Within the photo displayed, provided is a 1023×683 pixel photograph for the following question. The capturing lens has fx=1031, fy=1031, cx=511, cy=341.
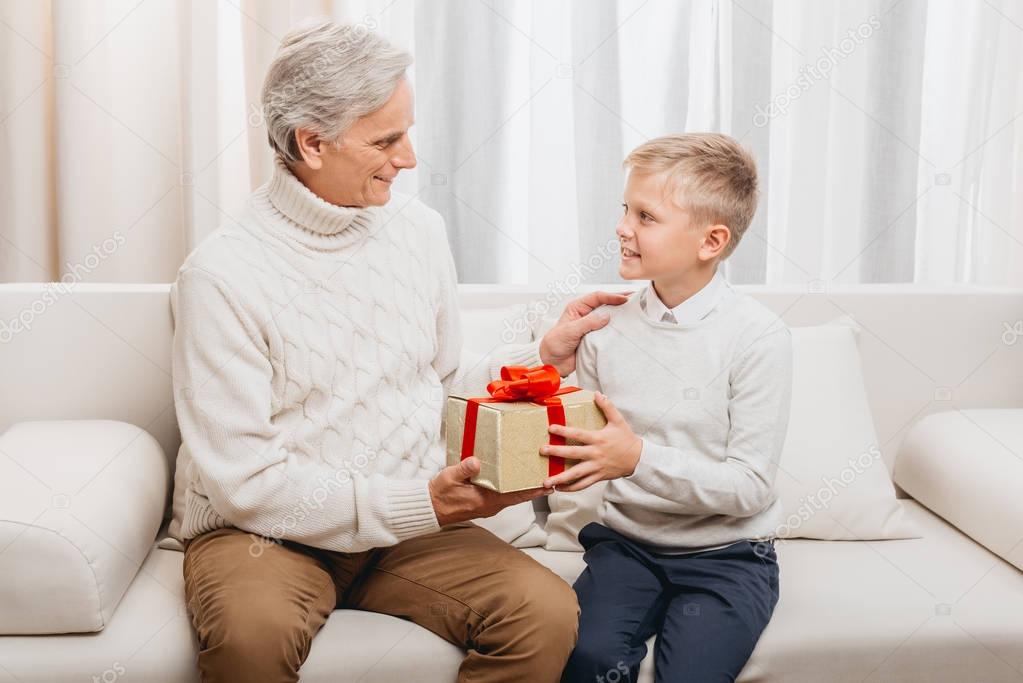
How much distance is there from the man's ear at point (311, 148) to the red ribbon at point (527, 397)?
0.41 m

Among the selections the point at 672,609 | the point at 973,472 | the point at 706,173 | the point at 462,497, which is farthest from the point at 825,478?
the point at 462,497

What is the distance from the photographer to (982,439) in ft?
5.89

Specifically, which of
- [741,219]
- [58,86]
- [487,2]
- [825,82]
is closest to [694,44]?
[825,82]

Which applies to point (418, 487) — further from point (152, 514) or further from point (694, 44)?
point (694, 44)

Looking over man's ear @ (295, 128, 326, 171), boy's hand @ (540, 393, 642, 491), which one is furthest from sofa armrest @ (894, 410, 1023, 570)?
man's ear @ (295, 128, 326, 171)

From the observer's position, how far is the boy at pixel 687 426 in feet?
4.59

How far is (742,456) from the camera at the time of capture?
1.45 m

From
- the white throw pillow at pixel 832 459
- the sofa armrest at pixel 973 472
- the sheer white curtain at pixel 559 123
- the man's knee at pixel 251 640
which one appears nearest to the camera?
the man's knee at pixel 251 640

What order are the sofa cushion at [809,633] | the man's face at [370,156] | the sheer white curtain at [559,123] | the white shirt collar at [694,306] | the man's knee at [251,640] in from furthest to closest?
1. the sheer white curtain at [559,123]
2. the white shirt collar at [694,306]
3. the man's face at [370,156]
4. the sofa cushion at [809,633]
5. the man's knee at [251,640]

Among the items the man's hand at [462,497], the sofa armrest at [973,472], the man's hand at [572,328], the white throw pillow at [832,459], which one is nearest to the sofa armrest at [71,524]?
the man's hand at [462,497]

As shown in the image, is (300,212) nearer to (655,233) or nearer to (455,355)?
(455,355)

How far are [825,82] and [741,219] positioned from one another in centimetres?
124

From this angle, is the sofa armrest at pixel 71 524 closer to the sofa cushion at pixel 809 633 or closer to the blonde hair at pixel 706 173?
the sofa cushion at pixel 809 633

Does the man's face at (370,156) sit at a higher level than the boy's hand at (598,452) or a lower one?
higher
